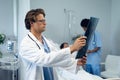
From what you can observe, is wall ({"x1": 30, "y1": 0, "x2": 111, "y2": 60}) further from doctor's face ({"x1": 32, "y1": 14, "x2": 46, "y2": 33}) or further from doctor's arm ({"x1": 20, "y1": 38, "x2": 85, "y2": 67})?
doctor's arm ({"x1": 20, "y1": 38, "x2": 85, "y2": 67})

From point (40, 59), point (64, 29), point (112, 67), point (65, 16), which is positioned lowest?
point (112, 67)

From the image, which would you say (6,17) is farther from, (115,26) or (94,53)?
(115,26)

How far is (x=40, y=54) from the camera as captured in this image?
141 cm

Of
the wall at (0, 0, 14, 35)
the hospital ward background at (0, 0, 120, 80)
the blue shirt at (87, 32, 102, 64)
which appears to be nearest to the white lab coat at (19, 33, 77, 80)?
the hospital ward background at (0, 0, 120, 80)

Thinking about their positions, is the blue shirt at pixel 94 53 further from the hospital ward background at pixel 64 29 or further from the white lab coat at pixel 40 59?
the white lab coat at pixel 40 59

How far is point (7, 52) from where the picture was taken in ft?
13.4

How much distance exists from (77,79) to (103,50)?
2.22 metres

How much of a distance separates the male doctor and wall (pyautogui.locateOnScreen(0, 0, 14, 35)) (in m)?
2.63

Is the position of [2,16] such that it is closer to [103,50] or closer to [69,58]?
[103,50]

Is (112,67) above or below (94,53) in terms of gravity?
below

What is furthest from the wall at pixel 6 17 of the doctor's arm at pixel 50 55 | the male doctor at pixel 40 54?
the doctor's arm at pixel 50 55

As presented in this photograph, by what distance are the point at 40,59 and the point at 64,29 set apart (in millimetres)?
3112

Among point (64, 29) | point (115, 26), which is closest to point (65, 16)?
point (64, 29)

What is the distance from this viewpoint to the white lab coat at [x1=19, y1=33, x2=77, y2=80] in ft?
4.48
